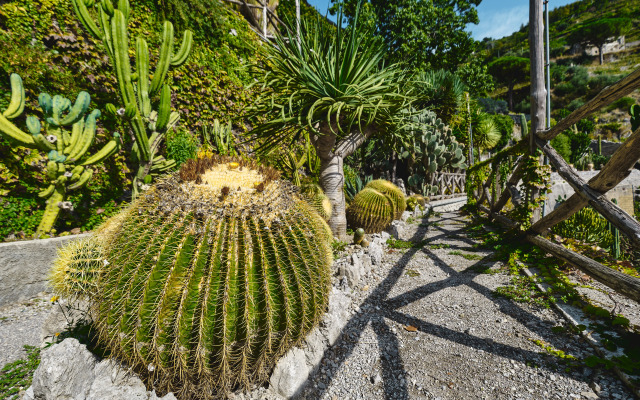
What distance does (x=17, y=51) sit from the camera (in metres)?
3.63

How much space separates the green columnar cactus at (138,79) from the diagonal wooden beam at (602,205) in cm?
478

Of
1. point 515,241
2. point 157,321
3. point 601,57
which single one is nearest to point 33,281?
point 157,321

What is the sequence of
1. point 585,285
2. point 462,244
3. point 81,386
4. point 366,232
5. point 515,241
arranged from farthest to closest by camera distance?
point 366,232
point 462,244
point 515,241
point 585,285
point 81,386

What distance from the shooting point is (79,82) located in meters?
4.20

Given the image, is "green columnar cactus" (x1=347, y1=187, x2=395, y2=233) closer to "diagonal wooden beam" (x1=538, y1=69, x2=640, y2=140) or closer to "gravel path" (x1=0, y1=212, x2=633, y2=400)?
"gravel path" (x1=0, y1=212, x2=633, y2=400)

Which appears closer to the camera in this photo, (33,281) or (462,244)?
(33,281)

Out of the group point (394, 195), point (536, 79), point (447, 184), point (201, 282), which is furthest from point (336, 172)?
point (447, 184)

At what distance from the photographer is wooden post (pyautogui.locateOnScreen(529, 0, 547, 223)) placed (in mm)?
4238

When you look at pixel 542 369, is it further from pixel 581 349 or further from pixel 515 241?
pixel 515 241

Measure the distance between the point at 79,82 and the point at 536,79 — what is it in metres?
7.00

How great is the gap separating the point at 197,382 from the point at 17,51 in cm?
484

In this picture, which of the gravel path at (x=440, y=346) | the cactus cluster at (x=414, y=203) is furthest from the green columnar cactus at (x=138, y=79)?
the cactus cluster at (x=414, y=203)

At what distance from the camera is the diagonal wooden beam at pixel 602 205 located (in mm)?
2330

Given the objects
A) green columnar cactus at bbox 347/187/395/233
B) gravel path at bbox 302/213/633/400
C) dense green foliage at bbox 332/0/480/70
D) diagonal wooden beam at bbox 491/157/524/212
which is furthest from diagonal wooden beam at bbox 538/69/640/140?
dense green foliage at bbox 332/0/480/70
